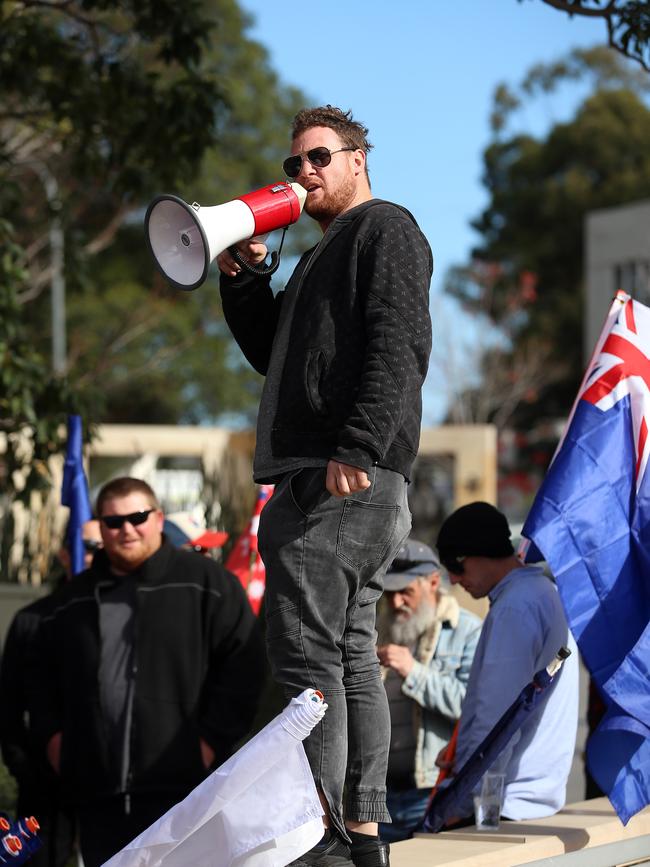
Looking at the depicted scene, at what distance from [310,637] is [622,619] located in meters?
1.51

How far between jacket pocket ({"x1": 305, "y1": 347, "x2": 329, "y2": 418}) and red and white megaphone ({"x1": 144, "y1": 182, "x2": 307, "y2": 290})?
31 centimetres

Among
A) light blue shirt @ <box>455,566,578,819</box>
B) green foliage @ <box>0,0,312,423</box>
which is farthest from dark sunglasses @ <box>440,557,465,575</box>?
green foliage @ <box>0,0,312,423</box>

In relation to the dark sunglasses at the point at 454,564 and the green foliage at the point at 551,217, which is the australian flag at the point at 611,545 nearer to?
the dark sunglasses at the point at 454,564

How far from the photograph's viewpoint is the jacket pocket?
3615mm

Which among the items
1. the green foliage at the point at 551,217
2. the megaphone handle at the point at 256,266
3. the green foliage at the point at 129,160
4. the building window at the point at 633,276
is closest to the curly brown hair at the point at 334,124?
the megaphone handle at the point at 256,266

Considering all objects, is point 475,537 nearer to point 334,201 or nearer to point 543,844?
point 543,844

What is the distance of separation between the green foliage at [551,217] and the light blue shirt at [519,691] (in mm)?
28383

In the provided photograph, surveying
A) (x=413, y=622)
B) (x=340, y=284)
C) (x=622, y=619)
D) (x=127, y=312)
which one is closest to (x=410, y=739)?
(x=413, y=622)

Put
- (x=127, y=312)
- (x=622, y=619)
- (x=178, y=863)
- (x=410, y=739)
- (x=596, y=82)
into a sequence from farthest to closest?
(x=596, y=82) < (x=127, y=312) < (x=410, y=739) < (x=622, y=619) < (x=178, y=863)

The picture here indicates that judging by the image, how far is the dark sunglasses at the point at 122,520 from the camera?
5.77 m

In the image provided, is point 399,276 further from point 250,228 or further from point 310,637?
point 310,637

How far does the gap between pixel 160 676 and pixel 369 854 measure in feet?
7.02

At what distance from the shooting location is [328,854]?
11.7 ft

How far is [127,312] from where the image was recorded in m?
28.9
